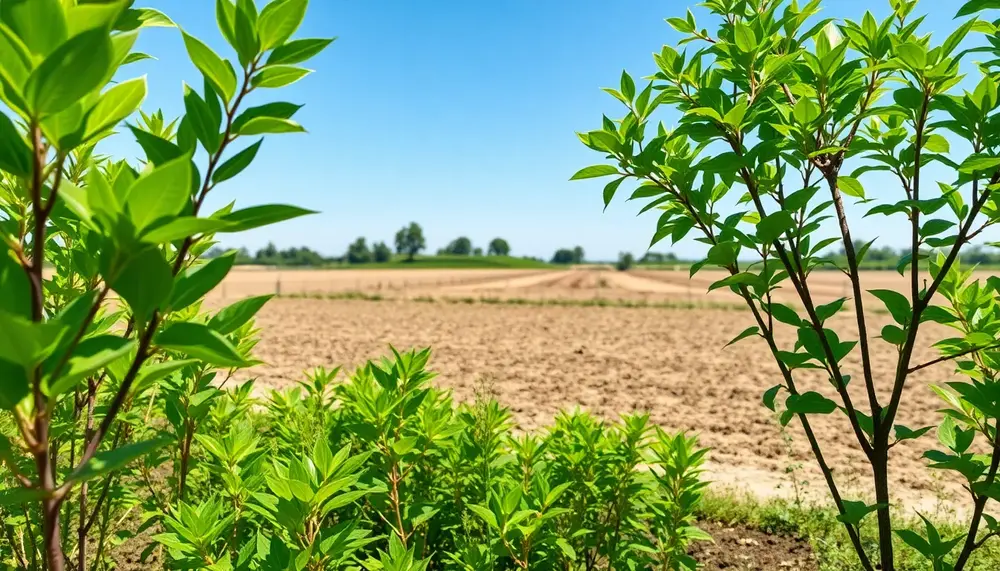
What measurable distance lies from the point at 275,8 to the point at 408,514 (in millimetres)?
1584

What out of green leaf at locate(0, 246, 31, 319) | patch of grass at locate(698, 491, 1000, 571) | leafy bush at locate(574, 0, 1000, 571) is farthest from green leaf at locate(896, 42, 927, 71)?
patch of grass at locate(698, 491, 1000, 571)

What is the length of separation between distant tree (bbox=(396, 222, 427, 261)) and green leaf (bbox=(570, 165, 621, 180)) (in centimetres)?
13680

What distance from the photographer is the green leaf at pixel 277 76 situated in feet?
2.69

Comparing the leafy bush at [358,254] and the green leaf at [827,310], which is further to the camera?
the leafy bush at [358,254]

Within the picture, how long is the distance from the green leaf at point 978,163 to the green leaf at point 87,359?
1.76 meters

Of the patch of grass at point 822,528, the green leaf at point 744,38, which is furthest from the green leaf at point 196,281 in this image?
the patch of grass at point 822,528

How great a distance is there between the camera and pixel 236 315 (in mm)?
854

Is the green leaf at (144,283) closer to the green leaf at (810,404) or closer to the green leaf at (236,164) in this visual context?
the green leaf at (236,164)

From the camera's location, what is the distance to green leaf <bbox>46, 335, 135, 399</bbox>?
0.61 meters

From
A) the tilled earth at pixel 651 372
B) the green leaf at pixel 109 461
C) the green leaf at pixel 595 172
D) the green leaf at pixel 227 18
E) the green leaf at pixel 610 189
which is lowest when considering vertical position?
the tilled earth at pixel 651 372

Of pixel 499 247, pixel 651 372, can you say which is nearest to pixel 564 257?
pixel 499 247

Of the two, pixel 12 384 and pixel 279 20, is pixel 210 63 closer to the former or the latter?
pixel 279 20

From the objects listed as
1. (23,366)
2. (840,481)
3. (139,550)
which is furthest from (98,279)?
(840,481)

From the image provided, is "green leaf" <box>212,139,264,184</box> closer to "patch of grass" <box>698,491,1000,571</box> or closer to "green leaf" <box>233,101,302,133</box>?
"green leaf" <box>233,101,302,133</box>
